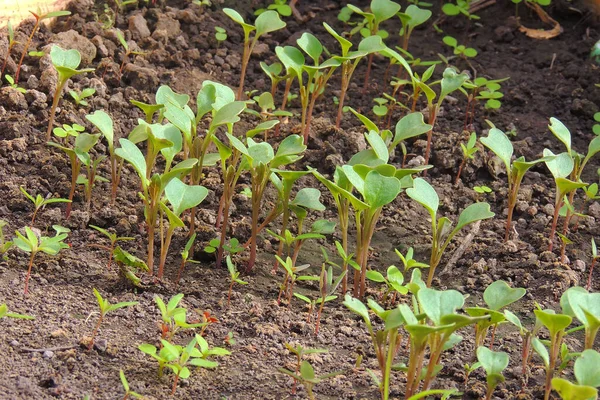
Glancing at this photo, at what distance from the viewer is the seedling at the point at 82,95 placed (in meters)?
3.35

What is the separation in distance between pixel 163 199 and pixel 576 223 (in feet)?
5.23

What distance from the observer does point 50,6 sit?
→ 12.7ft

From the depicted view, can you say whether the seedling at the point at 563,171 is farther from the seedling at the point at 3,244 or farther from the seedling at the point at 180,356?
the seedling at the point at 3,244

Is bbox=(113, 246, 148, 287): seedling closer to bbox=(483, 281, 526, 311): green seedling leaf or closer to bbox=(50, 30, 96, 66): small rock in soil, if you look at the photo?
bbox=(483, 281, 526, 311): green seedling leaf

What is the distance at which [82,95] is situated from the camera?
336 centimetres

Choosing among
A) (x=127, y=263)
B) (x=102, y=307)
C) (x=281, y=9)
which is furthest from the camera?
(x=281, y=9)

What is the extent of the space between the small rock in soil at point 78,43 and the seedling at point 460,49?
1.76m

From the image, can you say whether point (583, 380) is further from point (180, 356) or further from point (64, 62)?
point (64, 62)

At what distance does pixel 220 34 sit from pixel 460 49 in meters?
1.21

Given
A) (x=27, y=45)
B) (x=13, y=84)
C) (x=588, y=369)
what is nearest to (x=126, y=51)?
(x=27, y=45)

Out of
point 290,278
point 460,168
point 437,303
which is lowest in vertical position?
point 290,278

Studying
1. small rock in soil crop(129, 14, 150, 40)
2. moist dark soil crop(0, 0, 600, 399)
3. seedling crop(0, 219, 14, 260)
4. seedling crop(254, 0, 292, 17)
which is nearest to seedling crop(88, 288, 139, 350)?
moist dark soil crop(0, 0, 600, 399)

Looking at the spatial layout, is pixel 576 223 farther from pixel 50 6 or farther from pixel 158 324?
pixel 50 6

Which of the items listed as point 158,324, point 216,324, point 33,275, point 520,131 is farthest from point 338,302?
point 520,131
